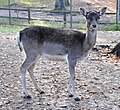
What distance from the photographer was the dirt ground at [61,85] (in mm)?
7254

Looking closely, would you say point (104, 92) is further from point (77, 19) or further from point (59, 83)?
point (77, 19)

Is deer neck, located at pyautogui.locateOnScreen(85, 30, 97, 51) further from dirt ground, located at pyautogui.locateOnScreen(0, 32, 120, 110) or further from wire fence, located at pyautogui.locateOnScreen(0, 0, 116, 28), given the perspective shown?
wire fence, located at pyautogui.locateOnScreen(0, 0, 116, 28)

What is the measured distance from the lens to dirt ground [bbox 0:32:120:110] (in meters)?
7.25

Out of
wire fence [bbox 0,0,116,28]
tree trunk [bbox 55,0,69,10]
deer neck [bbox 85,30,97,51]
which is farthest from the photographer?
tree trunk [bbox 55,0,69,10]

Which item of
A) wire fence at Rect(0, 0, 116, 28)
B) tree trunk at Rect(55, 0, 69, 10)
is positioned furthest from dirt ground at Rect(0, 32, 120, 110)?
tree trunk at Rect(55, 0, 69, 10)

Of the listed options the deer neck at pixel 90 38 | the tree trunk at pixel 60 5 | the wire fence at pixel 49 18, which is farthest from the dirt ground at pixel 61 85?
the tree trunk at pixel 60 5

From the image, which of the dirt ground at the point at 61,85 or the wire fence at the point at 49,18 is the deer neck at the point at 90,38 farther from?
the wire fence at the point at 49,18

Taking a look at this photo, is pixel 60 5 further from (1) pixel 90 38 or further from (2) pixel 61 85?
(1) pixel 90 38

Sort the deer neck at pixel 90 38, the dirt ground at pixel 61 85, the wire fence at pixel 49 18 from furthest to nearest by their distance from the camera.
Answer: the wire fence at pixel 49 18 → the deer neck at pixel 90 38 → the dirt ground at pixel 61 85

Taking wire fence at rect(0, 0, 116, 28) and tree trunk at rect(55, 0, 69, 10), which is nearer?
wire fence at rect(0, 0, 116, 28)

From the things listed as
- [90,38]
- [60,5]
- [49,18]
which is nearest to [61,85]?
[90,38]

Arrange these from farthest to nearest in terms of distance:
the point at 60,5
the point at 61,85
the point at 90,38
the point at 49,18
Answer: the point at 60,5 → the point at 49,18 → the point at 61,85 → the point at 90,38

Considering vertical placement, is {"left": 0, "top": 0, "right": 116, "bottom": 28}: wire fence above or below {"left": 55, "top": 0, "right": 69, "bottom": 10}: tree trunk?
below

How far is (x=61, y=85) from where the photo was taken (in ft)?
28.0
